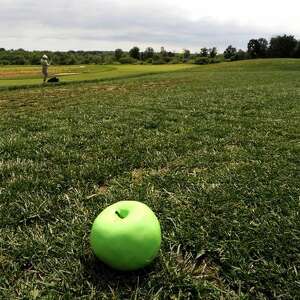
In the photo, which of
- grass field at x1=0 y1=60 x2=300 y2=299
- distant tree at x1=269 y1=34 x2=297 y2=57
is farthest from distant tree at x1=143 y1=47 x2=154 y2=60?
grass field at x1=0 y1=60 x2=300 y2=299

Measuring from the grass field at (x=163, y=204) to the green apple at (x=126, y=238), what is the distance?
14 cm

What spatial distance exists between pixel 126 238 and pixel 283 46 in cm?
8563

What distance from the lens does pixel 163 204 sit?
430cm

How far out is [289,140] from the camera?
709 cm

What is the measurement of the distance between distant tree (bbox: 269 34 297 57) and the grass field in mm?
78385

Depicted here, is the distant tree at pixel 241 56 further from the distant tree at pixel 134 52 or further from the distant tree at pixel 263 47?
the distant tree at pixel 134 52

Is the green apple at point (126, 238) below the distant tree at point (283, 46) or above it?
above

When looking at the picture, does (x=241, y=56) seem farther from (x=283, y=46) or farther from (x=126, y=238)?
(x=126, y=238)

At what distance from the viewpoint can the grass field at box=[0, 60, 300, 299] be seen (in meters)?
3.05

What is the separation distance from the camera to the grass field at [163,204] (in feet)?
10.0

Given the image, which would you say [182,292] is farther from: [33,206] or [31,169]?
[31,169]

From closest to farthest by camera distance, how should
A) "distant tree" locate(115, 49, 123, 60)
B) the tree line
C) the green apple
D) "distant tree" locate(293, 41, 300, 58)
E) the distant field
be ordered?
the green apple
the distant field
the tree line
"distant tree" locate(293, 41, 300, 58)
"distant tree" locate(115, 49, 123, 60)

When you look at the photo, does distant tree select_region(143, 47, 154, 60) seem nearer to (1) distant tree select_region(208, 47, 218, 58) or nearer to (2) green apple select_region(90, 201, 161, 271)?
(1) distant tree select_region(208, 47, 218, 58)

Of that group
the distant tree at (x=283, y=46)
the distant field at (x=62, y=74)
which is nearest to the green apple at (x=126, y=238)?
the distant field at (x=62, y=74)
